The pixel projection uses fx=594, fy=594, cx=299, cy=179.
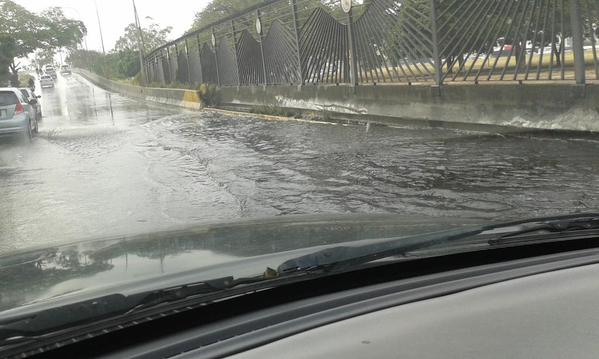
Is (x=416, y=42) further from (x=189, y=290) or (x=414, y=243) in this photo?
(x=189, y=290)

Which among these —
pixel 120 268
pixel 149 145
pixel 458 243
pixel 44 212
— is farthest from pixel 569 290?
pixel 149 145

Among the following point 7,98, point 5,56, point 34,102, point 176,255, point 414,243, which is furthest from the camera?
point 5,56

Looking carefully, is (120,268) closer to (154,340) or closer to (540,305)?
(154,340)

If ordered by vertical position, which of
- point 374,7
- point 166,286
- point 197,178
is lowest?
point 197,178

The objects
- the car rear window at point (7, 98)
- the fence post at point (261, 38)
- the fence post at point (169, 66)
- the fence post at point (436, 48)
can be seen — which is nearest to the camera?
the fence post at point (436, 48)

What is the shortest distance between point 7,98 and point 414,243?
54.5 ft

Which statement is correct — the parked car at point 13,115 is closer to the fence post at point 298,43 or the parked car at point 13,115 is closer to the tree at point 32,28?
the fence post at point 298,43

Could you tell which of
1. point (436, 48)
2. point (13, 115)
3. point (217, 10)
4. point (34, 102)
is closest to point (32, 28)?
point (217, 10)

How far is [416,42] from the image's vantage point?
Result: 1259 centimetres

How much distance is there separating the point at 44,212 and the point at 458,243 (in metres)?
6.04

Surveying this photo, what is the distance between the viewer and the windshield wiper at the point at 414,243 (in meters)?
2.02

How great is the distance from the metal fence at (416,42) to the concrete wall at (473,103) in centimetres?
32

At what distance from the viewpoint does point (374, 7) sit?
13750mm

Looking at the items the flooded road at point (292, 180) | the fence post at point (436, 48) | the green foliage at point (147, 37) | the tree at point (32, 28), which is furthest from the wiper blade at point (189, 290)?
the green foliage at point (147, 37)
